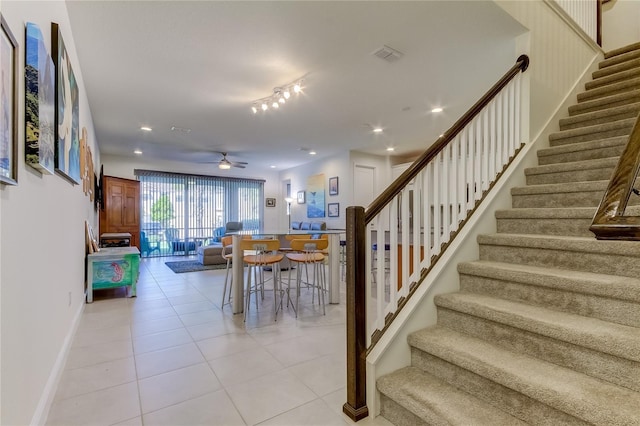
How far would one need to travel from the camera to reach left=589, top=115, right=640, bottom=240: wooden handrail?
2.52 feet

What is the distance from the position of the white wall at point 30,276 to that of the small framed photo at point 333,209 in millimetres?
5776

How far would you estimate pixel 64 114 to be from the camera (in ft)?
7.06

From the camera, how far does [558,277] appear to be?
63.0 inches

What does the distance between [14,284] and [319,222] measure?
699 cm

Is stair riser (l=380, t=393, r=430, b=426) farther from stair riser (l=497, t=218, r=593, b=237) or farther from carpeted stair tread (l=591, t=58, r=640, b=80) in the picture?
carpeted stair tread (l=591, t=58, r=640, b=80)

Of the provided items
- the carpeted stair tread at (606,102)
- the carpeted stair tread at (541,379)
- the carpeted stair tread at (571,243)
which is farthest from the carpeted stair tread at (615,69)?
the carpeted stair tread at (541,379)

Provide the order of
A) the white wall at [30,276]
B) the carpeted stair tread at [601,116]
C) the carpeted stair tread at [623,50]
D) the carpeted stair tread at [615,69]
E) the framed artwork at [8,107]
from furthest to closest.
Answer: the carpeted stair tread at [623,50]
the carpeted stair tread at [615,69]
the carpeted stair tread at [601,116]
the white wall at [30,276]
the framed artwork at [8,107]

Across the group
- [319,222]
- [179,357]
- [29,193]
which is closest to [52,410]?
[179,357]

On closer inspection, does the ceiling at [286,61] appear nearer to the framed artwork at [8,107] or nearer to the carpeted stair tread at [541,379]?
the framed artwork at [8,107]

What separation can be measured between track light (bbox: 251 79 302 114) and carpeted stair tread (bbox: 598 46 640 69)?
374cm

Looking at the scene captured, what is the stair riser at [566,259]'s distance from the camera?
1.57 metres

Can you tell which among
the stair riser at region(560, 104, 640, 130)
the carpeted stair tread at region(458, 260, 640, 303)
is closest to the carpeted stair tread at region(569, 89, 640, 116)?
the stair riser at region(560, 104, 640, 130)

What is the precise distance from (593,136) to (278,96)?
10.8 ft

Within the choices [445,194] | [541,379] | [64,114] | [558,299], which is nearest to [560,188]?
[445,194]
